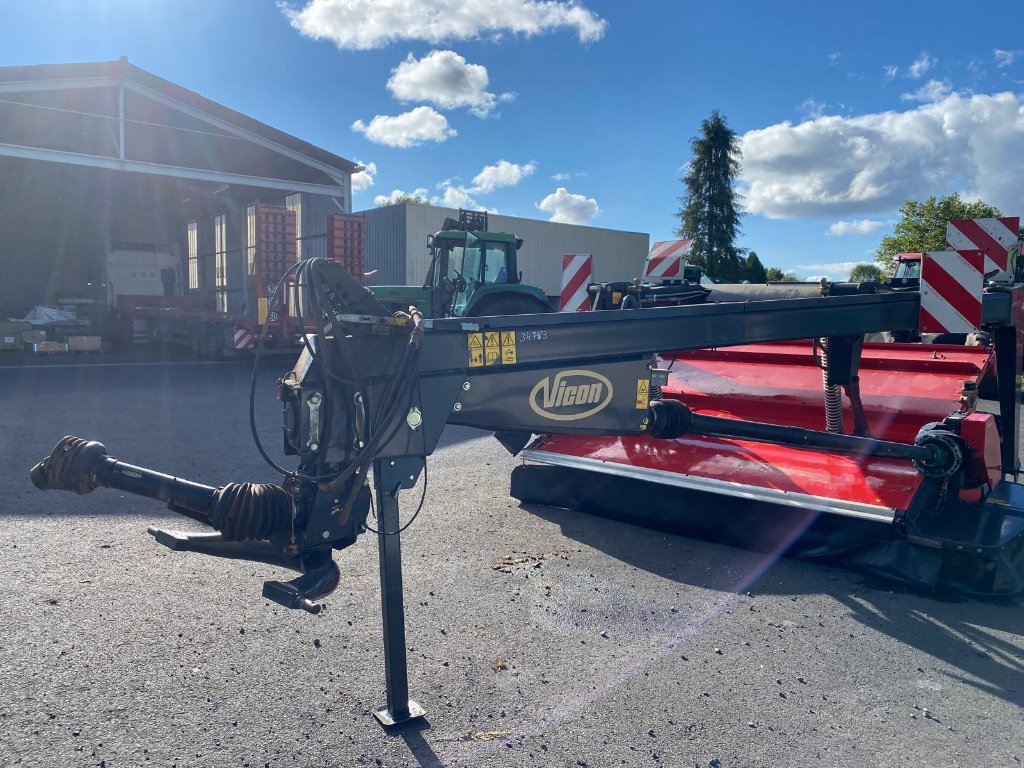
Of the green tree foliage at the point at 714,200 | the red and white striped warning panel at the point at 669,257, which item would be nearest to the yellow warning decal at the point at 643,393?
the red and white striped warning panel at the point at 669,257

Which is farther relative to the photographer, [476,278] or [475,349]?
[476,278]

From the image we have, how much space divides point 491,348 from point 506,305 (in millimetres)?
8701

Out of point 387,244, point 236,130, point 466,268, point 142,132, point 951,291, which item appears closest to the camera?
point 951,291

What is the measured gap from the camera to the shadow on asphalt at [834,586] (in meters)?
3.21

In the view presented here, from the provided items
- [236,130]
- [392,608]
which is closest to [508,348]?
[392,608]

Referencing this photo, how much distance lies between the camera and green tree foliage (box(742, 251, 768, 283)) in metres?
45.1

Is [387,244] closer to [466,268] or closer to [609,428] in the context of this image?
[466,268]

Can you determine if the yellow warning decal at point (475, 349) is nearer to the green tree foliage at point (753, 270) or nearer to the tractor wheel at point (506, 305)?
the tractor wheel at point (506, 305)

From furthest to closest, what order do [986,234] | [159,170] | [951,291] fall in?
[159,170] < [986,234] < [951,291]

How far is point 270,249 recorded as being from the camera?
47.9 feet

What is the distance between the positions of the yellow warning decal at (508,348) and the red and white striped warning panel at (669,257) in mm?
4187

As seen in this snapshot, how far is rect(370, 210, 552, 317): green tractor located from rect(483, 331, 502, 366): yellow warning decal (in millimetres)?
8298

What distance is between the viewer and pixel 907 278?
43.9 feet

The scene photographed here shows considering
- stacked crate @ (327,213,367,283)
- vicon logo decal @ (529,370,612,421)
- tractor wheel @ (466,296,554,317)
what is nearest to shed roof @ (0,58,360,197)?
stacked crate @ (327,213,367,283)
